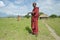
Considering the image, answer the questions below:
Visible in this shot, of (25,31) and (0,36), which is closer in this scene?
(0,36)

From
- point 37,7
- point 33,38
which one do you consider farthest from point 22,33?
point 37,7

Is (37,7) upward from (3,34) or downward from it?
upward

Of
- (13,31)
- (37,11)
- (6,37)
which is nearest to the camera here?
(6,37)

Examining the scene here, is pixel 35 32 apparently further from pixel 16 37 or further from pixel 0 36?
pixel 0 36

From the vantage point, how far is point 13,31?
15180mm

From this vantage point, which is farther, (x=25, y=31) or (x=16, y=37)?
(x=25, y=31)

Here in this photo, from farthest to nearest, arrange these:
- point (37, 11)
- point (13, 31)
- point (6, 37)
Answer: point (13, 31), point (37, 11), point (6, 37)

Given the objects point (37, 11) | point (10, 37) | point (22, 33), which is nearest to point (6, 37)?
point (10, 37)

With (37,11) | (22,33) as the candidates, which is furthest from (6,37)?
(37,11)

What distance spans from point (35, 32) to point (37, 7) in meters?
2.06

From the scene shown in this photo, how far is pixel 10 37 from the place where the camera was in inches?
528

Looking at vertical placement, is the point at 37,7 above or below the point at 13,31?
above

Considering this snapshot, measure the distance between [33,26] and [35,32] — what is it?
1.69 ft

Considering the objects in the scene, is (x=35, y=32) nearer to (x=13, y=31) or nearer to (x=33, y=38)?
(x=33, y=38)
